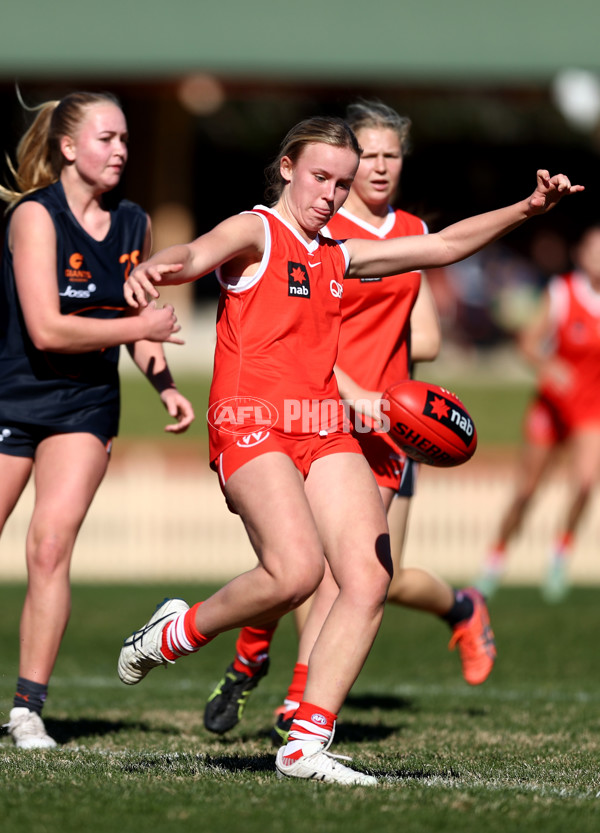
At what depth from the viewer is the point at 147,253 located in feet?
18.6

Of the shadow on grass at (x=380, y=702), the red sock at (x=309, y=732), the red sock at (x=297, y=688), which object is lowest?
the shadow on grass at (x=380, y=702)

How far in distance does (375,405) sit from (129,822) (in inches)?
78.4

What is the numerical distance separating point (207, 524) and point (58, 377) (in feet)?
26.3

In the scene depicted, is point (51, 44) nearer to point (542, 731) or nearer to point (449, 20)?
point (449, 20)

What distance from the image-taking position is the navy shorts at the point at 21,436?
17.6 feet

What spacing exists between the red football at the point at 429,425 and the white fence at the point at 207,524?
27.1 feet

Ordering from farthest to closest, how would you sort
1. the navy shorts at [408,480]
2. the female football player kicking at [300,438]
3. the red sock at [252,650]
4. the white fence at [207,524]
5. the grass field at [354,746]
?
1. the white fence at [207,524]
2. the navy shorts at [408,480]
3. the red sock at [252,650]
4. the female football player kicking at [300,438]
5. the grass field at [354,746]

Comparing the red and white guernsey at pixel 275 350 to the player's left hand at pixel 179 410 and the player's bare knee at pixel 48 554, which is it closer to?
the player's left hand at pixel 179 410

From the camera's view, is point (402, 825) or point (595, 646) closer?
point (402, 825)

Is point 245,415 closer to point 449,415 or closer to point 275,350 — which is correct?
point 275,350

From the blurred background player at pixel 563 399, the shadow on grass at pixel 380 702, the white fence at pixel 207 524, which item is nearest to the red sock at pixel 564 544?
the blurred background player at pixel 563 399

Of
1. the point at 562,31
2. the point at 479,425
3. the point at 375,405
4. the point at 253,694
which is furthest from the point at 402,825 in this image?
the point at 562,31

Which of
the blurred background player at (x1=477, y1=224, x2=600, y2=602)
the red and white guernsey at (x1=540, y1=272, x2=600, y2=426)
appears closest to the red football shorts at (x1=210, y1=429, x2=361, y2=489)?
the blurred background player at (x1=477, y1=224, x2=600, y2=602)

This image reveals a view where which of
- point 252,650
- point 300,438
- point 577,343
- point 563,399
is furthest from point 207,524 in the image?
point 300,438
